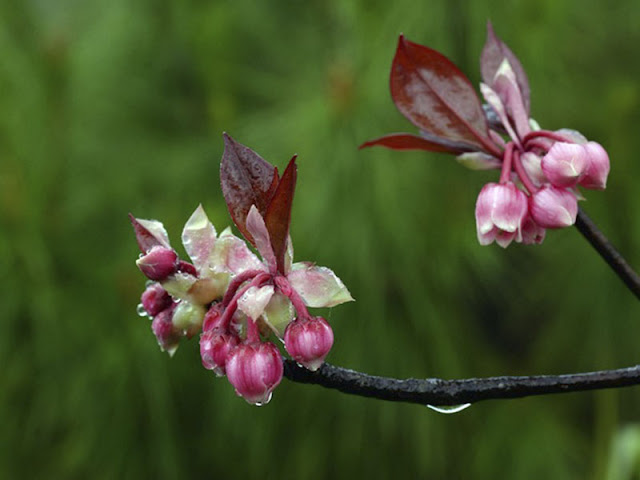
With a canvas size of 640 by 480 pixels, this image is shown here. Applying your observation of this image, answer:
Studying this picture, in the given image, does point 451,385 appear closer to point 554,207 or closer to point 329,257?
point 554,207

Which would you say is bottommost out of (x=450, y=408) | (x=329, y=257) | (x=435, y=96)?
(x=450, y=408)

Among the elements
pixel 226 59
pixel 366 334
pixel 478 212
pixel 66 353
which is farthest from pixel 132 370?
pixel 478 212

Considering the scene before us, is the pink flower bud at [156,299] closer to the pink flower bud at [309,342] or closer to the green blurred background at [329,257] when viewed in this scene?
the pink flower bud at [309,342]

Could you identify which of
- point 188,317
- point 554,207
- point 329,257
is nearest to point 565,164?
point 554,207

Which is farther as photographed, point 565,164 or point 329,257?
point 329,257

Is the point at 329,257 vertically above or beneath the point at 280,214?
above

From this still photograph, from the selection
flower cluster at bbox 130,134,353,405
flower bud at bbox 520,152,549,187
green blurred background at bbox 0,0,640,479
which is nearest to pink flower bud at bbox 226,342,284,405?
flower cluster at bbox 130,134,353,405

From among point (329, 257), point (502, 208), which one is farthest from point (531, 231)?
point (329, 257)
